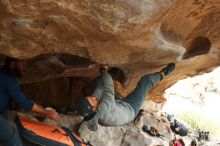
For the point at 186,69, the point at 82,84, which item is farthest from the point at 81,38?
the point at 186,69

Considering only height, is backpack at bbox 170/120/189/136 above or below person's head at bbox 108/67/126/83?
below

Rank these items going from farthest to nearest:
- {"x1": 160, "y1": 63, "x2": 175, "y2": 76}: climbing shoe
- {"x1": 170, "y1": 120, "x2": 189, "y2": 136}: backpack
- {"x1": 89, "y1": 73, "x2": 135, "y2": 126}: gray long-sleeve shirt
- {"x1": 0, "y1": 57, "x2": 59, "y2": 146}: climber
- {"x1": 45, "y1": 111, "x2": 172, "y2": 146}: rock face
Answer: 1. {"x1": 170, "y1": 120, "x2": 189, "y2": 136}: backpack
2. {"x1": 45, "y1": 111, "x2": 172, "y2": 146}: rock face
3. {"x1": 160, "y1": 63, "x2": 175, "y2": 76}: climbing shoe
4. {"x1": 89, "y1": 73, "x2": 135, "y2": 126}: gray long-sleeve shirt
5. {"x1": 0, "y1": 57, "x2": 59, "y2": 146}: climber

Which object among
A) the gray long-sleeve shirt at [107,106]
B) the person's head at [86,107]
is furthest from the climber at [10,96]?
the gray long-sleeve shirt at [107,106]

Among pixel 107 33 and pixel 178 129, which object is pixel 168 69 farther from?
pixel 178 129

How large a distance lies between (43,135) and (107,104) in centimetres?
110

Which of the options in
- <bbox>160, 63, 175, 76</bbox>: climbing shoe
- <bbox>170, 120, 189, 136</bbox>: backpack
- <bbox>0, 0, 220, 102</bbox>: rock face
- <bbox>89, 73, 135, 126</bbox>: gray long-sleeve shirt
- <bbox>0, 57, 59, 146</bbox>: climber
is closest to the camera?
<bbox>0, 0, 220, 102</bbox>: rock face

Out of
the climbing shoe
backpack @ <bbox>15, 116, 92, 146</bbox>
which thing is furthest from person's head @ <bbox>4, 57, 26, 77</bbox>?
the climbing shoe

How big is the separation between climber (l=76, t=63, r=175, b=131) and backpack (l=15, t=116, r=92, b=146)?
14.9 inches

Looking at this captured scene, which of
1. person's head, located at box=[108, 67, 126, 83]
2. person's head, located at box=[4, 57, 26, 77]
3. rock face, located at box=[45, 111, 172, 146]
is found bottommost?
rock face, located at box=[45, 111, 172, 146]

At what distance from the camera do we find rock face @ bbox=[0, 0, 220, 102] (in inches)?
196

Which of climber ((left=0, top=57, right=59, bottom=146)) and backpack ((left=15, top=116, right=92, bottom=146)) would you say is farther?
backpack ((left=15, top=116, right=92, bottom=146))

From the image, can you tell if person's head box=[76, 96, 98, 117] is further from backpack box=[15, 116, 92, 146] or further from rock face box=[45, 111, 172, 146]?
rock face box=[45, 111, 172, 146]

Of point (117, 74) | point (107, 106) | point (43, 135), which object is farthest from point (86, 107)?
point (117, 74)

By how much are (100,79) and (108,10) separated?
1.62 m
